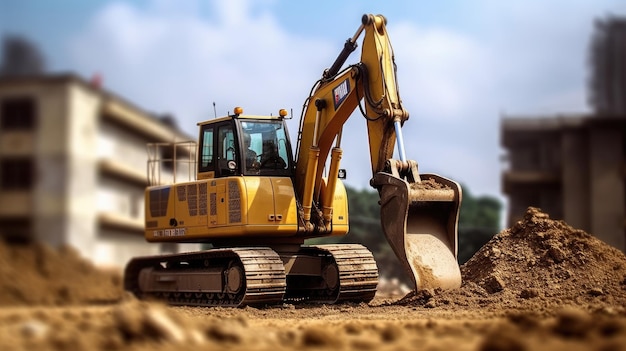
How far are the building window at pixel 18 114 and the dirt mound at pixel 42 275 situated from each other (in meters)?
0.99

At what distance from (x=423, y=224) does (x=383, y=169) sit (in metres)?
0.96

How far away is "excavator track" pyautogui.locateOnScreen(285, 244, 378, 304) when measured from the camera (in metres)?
13.1

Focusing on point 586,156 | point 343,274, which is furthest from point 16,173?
point 586,156

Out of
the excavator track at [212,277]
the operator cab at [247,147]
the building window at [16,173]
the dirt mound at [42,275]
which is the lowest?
the excavator track at [212,277]

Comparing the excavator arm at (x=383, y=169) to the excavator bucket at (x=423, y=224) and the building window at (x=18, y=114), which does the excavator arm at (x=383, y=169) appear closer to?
the excavator bucket at (x=423, y=224)

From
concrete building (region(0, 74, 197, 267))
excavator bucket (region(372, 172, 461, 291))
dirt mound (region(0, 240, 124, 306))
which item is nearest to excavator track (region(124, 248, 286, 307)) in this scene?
excavator bucket (region(372, 172, 461, 291))

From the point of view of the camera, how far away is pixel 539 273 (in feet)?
43.3

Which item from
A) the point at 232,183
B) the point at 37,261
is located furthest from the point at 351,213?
the point at 37,261

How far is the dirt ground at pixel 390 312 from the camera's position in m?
6.04

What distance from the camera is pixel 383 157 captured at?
39.7 feet

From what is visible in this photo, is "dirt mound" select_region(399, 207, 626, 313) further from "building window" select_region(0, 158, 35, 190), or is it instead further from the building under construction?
the building under construction

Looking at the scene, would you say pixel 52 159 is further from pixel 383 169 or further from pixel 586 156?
pixel 586 156

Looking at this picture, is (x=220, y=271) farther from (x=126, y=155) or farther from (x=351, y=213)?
(x=351, y=213)

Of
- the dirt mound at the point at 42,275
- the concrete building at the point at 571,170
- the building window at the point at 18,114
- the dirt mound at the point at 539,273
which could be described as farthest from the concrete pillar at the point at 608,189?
the building window at the point at 18,114
